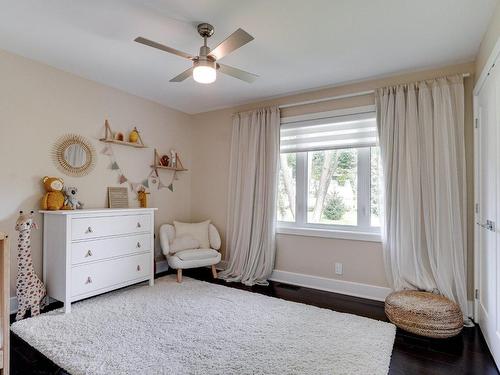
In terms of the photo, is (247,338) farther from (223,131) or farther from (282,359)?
(223,131)

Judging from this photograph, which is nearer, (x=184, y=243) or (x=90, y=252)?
(x=90, y=252)

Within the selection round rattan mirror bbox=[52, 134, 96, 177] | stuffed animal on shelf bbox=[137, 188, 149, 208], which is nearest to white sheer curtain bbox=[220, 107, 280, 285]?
stuffed animal on shelf bbox=[137, 188, 149, 208]

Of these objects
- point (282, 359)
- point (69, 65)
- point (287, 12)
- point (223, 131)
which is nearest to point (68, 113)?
point (69, 65)

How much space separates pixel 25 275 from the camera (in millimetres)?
2566

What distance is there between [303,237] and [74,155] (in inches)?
112

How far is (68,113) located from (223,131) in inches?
77.7

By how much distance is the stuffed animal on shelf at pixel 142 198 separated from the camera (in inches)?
148

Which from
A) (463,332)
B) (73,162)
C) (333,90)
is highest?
(333,90)

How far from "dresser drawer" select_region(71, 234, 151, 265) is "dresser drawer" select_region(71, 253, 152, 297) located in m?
0.06

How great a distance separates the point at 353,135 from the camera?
10.8 feet

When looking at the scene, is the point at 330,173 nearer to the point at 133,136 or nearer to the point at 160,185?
the point at 160,185

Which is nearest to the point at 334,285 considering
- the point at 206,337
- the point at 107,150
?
the point at 206,337

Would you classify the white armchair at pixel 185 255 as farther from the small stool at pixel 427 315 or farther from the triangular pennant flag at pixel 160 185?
the small stool at pixel 427 315

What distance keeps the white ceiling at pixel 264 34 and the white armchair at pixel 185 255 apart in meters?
1.95
